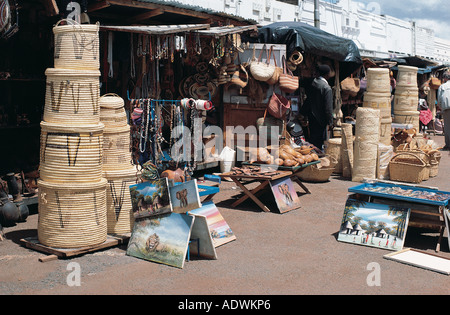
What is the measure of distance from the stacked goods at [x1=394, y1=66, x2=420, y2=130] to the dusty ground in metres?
8.51

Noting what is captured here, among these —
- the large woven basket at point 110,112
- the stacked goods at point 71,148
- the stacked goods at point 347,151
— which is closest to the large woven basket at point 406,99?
the stacked goods at point 347,151

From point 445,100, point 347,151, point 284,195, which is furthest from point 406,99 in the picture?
point 284,195

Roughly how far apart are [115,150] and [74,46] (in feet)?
4.51

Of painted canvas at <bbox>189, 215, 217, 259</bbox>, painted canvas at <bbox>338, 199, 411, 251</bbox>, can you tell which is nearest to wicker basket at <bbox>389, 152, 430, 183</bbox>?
painted canvas at <bbox>338, 199, 411, 251</bbox>

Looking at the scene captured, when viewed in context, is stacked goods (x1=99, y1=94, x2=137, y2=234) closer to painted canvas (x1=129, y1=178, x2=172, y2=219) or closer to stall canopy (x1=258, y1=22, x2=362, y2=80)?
painted canvas (x1=129, y1=178, x2=172, y2=219)

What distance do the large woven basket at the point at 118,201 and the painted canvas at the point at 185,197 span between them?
3.01 feet

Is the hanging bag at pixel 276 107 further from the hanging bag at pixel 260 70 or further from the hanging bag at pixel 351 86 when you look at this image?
the hanging bag at pixel 351 86

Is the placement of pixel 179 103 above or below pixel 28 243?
above

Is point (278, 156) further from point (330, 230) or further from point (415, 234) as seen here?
point (415, 234)

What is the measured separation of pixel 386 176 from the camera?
11.0 metres

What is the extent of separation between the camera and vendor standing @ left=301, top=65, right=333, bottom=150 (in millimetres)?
12164

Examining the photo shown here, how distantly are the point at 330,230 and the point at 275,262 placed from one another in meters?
1.64

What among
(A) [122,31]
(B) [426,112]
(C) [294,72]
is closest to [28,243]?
(A) [122,31]
